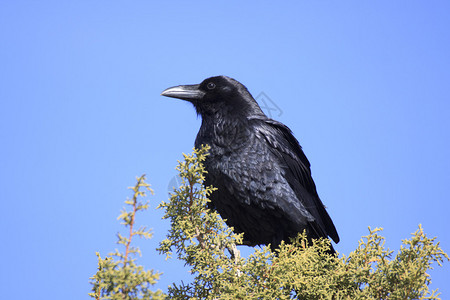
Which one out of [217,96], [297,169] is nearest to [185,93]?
[217,96]

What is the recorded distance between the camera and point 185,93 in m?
5.45

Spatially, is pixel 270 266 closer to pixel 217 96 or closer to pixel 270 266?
pixel 270 266

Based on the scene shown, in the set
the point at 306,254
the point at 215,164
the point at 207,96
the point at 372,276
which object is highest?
the point at 207,96

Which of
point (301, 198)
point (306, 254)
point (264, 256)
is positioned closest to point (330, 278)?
point (306, 254)

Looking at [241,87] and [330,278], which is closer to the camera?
[330,278]

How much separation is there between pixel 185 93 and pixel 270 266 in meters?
2.41

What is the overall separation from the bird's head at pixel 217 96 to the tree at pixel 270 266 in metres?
1.65

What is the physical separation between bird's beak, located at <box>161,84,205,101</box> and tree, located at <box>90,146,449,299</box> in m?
1.84

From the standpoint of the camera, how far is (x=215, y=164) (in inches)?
187

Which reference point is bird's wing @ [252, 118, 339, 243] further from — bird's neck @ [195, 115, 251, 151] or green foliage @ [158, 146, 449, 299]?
green foliage @ [158, 146, 449, 299]

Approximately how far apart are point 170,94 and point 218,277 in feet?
7.78

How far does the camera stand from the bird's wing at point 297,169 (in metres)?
5.03

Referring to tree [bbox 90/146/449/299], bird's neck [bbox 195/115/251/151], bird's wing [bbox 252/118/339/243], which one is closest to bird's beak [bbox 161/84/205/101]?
bird's neck [bbox 195/115/251/151]

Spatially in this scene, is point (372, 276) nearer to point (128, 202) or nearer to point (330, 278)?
point (330, 278)
